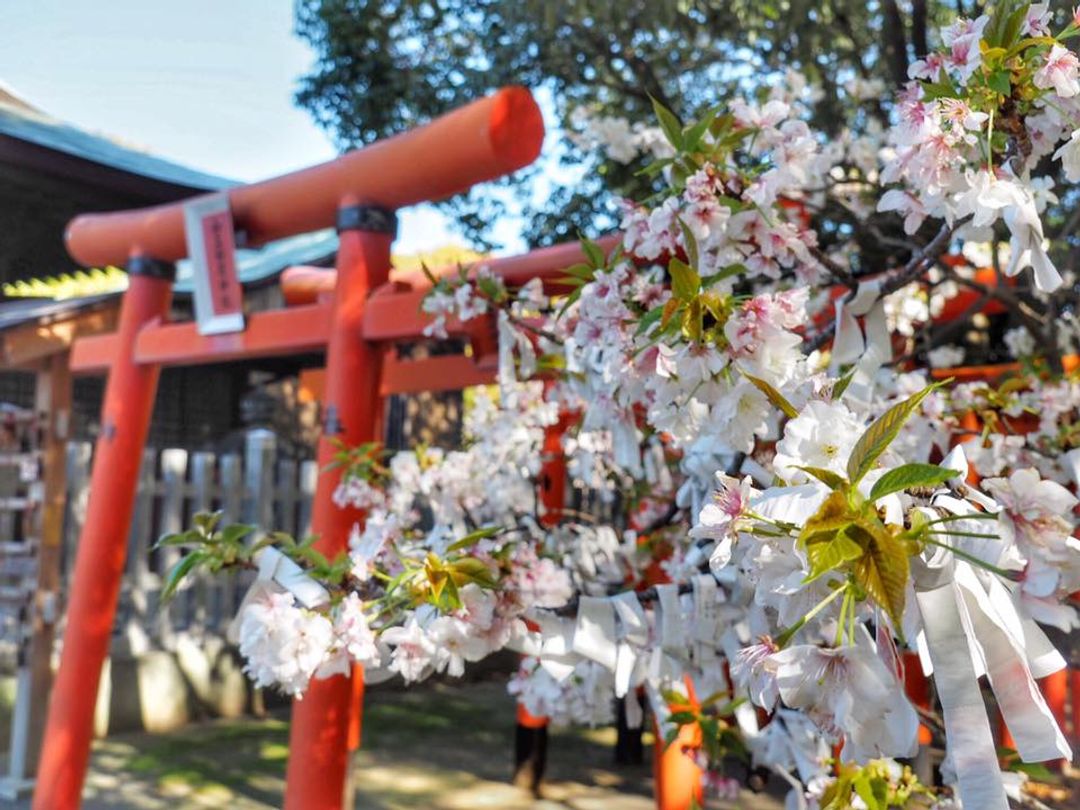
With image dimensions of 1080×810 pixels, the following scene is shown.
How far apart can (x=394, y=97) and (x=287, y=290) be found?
3.25 meters

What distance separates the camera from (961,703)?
88 centimetres

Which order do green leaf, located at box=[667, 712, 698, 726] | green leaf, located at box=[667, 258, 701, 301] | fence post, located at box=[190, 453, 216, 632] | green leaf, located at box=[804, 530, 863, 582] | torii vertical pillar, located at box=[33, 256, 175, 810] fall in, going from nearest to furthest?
green leaf, located at box=[804, 530, 863, 582]
green leaf, located at box=[667, 258, 701, 301]
green leaf, located at box=[667, 712, 698, 726]
torii vertical pillar, located at box=[33, 256, 175, 810]
fence post, located at box=[190, 453, 216, 632]

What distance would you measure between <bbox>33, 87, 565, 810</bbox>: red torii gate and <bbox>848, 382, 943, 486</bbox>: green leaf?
1801mm

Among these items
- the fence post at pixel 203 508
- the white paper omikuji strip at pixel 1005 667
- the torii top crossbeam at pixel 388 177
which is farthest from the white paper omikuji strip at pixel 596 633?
the fence post at pixel 203 508

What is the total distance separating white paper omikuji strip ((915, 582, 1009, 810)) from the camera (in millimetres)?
860

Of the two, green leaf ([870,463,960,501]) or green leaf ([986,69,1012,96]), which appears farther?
green leaf ([986,69,1012,96])

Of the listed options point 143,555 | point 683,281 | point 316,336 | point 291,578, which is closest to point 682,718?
point 291,578

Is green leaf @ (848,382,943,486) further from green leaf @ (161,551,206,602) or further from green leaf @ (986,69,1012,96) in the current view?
green leaf @ (161,551,206,602)

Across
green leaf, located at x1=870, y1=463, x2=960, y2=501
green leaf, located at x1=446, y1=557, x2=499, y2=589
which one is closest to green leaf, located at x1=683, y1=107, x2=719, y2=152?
green leaf, located at x1=446, y1=557, x2=499, y2=589

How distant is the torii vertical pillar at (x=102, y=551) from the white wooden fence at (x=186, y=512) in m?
1.24

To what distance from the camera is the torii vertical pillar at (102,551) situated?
3385mm

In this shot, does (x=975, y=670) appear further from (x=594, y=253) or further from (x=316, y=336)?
(x=316, y=336)

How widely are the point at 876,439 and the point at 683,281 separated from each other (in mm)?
474

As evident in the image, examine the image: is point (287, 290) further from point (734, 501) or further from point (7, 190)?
point (734, 501)
